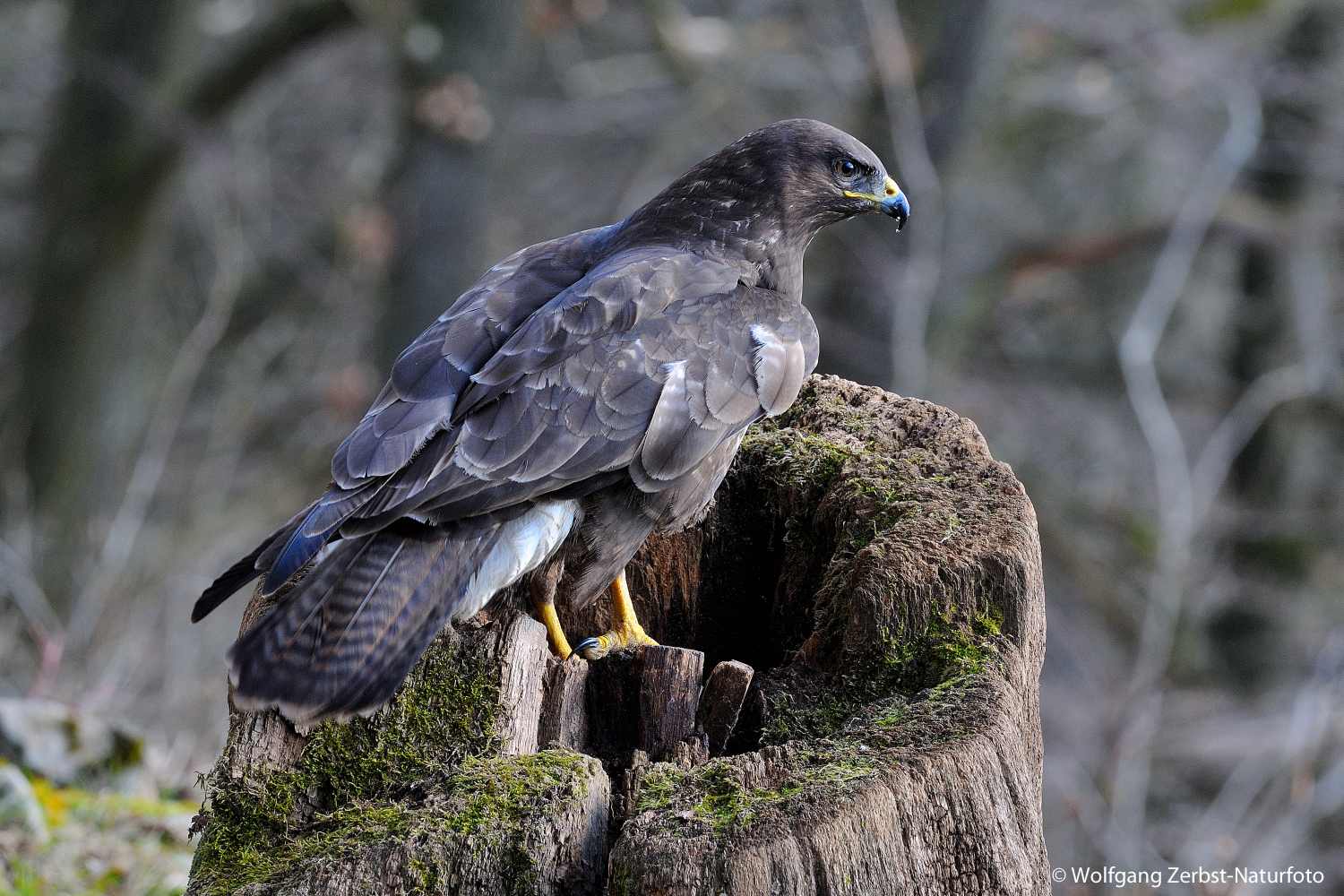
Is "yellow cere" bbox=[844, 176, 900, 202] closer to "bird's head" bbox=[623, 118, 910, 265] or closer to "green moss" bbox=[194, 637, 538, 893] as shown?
"bird's head" bbox=[623, 118, 910, 265]

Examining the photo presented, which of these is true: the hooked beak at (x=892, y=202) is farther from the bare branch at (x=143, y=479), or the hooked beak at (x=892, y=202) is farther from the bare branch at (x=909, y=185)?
the bare branch at (x=143, y=479)

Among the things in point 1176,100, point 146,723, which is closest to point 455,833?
point 146,723

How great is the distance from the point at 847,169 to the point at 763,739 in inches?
77.3

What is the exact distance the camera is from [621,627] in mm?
3281

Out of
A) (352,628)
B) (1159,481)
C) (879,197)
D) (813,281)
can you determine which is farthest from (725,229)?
(813,281)

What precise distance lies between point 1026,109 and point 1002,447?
309cm

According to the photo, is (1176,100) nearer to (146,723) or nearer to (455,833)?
(146,723)

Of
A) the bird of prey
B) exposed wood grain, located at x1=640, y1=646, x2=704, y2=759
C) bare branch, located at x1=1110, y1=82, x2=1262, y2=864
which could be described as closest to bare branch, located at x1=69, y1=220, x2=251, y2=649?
the bird of prey

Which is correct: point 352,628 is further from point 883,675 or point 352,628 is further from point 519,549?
point 883,675

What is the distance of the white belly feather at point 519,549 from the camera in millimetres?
2781

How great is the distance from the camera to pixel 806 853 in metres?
1.94

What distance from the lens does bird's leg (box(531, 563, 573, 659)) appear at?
317 centimetres

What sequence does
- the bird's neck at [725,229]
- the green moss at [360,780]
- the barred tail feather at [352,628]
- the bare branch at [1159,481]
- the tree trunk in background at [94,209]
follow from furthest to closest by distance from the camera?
1. the tree trunk in background at [94,209]
2. the bare branch at [1159,481]
3. the bird's neck at [725,229]
4. the barred tail feather at [352,628]
5. the green moss at [360,780]

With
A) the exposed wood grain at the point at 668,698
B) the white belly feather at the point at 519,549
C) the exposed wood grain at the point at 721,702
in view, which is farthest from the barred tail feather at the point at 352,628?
the exposed wood grain at the point at 721,702
